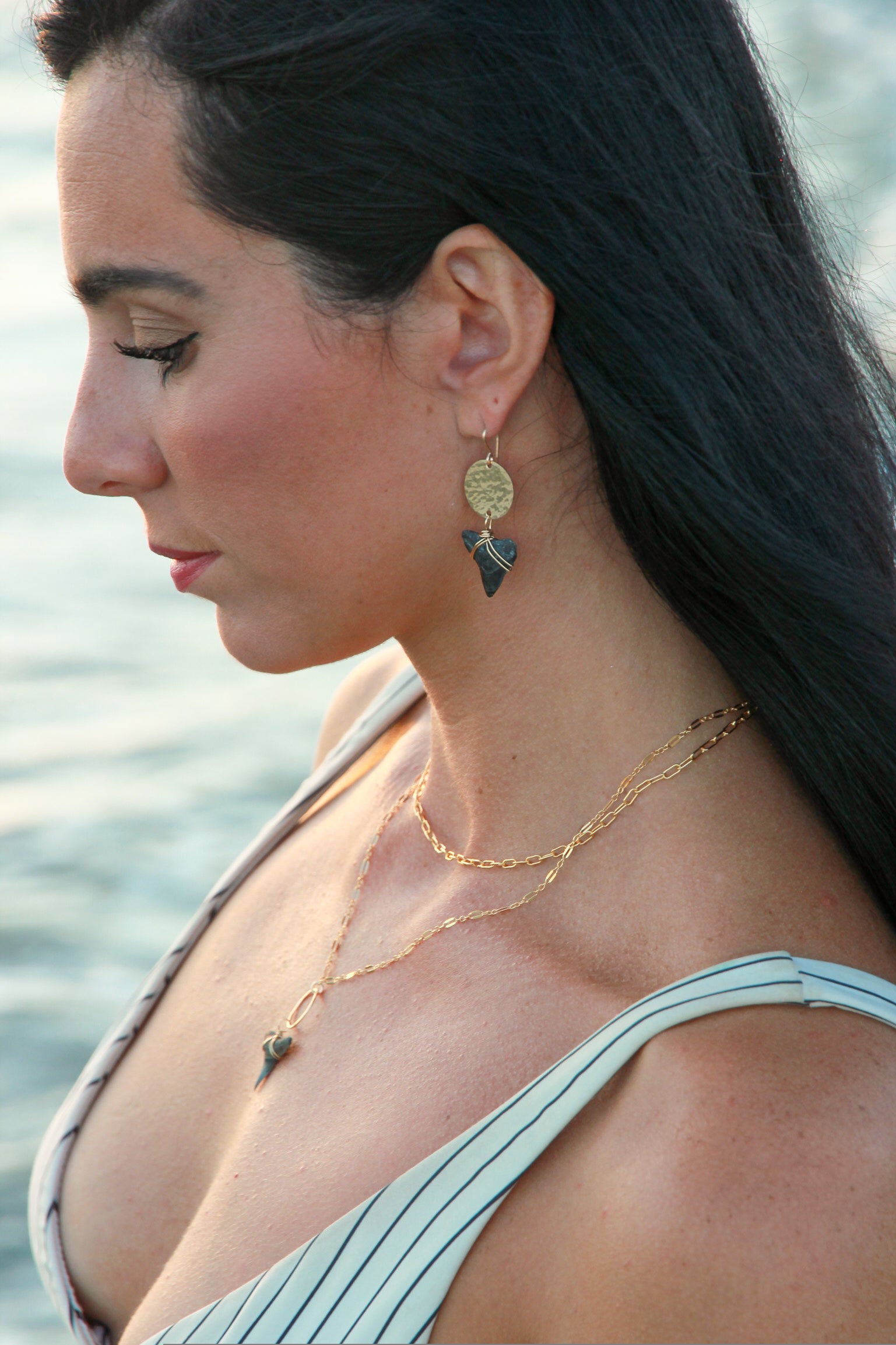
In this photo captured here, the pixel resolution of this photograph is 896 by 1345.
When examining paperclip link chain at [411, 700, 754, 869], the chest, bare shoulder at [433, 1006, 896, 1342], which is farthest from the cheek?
bare shoulder at [433, 1006, 896, 1342]

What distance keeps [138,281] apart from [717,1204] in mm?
910

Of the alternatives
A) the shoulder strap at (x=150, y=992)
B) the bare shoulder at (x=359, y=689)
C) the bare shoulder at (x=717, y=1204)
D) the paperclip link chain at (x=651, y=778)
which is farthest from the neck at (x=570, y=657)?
the bare shoulder at (x=359, y=689)

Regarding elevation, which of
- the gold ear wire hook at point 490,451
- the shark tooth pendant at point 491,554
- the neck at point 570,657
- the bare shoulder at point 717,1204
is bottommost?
the bare shoulder at point 717,1204

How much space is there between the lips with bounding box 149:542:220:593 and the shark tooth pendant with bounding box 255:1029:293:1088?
0.50 metres

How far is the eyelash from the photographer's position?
1.30 meters

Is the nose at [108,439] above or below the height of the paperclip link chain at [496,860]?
above

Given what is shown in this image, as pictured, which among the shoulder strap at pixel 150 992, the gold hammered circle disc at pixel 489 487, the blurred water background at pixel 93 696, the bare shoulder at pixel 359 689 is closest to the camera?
the gold hammered circle disc at pixel 489 487

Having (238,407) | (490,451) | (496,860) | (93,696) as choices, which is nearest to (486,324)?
(490,451)

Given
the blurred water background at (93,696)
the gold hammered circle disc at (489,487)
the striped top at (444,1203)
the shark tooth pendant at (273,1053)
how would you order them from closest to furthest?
the striped top at (444,1203) → the gold hammered circle disc at (489,487) → the shark tooth pendant at (273,1053) → the blurred water background at (93,696)

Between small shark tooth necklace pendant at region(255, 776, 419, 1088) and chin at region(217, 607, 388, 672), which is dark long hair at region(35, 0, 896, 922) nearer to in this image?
chin at region(217, 607, 388, 672)

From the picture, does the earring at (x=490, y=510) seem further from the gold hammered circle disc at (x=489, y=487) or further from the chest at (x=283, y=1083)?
the chest at (x=283, y=1083)

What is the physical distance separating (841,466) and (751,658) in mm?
200

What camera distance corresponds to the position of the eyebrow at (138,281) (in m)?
1.27

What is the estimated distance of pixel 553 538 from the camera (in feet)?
4.49
